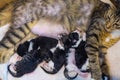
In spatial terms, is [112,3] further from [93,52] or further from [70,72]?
[70,72]

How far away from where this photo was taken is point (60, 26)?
39.6 inches

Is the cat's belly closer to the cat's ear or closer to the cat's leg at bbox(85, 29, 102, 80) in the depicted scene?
the cat's leg at bbox(85, 29, 102, 80)

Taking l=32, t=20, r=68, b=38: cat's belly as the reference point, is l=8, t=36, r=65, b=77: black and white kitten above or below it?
below

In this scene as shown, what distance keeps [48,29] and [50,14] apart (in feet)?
0.24

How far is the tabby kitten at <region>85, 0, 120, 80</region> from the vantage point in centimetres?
92

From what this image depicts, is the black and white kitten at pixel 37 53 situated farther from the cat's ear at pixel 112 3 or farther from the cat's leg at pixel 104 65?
the cat's ear at pixel 112 3

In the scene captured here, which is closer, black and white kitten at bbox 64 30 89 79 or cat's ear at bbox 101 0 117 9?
black and white kitten at bbox 64 30 89 79

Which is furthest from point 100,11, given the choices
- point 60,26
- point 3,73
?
point 3,73

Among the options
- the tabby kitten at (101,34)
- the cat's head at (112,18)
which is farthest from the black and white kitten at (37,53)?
the cat's head at (112,18)

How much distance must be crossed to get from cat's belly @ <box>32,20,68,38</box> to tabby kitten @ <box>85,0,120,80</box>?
0.12 metres

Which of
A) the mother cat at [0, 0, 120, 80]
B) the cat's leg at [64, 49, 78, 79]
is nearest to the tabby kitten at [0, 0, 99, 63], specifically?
the mother cat at [0, 0, 120, 80]

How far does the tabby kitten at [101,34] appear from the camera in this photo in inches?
36.2

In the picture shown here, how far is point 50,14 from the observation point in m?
1.03

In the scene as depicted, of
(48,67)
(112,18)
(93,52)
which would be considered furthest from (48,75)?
(112,18)
